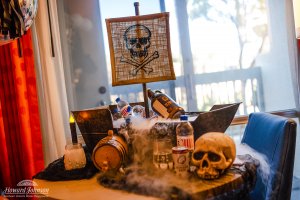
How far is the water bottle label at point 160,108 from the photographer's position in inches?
51.8

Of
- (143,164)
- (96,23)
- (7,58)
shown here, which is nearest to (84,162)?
(143,164)

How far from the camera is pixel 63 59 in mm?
2205

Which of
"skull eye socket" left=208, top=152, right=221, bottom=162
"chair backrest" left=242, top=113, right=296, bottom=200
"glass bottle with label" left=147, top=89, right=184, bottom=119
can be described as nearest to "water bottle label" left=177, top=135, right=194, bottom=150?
"skull eye socket" left=208, top=152, right=221, bottom=162

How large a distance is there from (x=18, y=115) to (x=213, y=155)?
4.64 feet

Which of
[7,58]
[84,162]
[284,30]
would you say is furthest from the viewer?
[284,30]

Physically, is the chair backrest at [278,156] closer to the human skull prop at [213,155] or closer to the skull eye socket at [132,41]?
the human skull prop at [213,155]

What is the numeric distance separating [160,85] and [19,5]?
55.0 inches

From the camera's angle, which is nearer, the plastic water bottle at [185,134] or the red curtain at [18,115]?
the plastic water bottle at [185,134]

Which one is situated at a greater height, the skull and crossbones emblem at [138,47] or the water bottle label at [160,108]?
the skull and crossbones emblem at [138,47]

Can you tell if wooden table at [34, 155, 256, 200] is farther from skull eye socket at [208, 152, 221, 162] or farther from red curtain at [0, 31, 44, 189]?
red curtain at [0, 31, 44, 189]

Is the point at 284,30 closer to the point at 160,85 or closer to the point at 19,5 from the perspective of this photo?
the point at 160,85

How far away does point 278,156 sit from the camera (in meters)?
1.17

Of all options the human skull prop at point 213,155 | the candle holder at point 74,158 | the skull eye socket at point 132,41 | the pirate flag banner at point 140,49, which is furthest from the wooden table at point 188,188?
the skull eye socket at point 132,41

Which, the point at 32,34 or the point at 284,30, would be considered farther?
the point at 284,30
